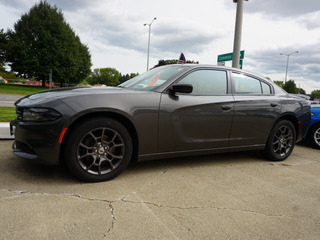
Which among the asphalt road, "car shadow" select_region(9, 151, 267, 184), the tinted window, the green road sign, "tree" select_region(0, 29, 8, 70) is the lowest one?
the asphalt road

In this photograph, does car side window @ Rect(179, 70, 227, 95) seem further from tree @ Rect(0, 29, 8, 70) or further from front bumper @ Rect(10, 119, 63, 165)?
tree @ Rect(0, 29, 8, 70)

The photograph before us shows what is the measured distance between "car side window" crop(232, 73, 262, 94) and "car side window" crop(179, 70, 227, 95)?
212mm

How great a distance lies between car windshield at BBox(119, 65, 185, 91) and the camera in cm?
351

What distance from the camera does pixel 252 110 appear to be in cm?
397

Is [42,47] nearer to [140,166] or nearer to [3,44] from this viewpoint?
[3,44]

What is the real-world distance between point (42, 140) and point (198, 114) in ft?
6.31

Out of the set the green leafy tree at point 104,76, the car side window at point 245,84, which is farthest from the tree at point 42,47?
the green leafy tree at point 104,76

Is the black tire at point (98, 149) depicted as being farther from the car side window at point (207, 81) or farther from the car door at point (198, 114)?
the car side window at point (207, 81)

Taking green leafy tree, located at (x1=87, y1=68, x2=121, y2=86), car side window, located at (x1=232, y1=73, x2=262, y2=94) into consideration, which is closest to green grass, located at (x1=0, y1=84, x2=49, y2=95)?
car side window, located at (x1=232, y1=73, x2=262, y2=94)

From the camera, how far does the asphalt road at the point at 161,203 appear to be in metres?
2.06

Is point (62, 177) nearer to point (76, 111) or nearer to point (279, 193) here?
point (76, 111)

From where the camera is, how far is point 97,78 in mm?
106062

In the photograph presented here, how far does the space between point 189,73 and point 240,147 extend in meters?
1.39

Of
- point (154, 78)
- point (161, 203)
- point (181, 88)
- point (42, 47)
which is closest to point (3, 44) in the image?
point (42, 47)
